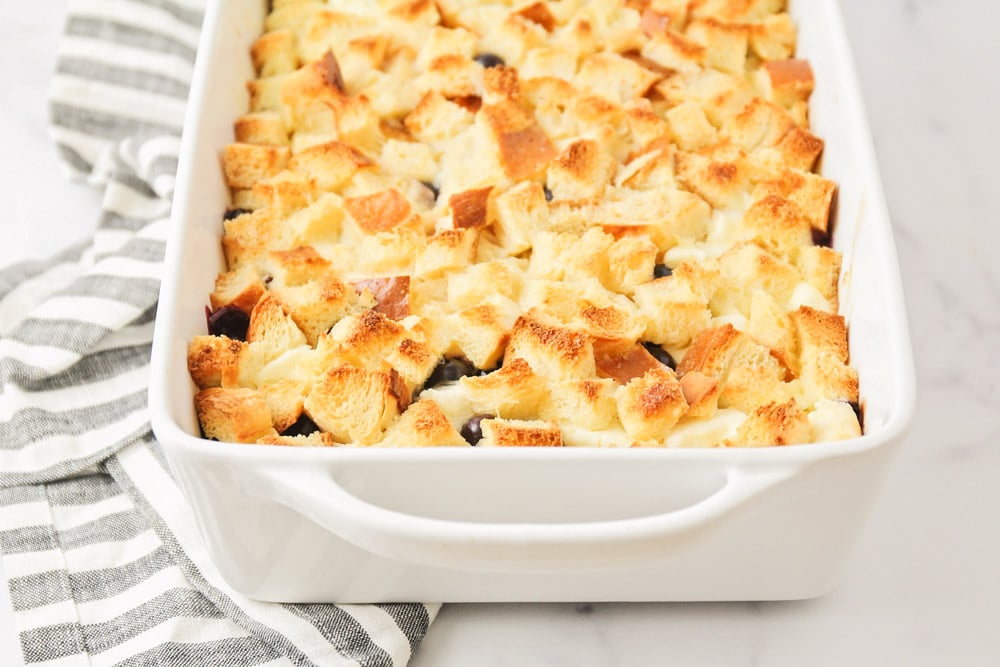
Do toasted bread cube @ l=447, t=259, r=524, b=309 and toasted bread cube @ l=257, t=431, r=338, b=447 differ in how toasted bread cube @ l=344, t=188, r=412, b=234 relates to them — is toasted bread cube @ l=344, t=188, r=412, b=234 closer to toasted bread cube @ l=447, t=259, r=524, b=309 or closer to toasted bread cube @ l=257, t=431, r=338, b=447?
toasted bread cube @ l=447, t=259, r=524, b=309

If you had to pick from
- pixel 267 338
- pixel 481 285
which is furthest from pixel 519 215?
pixel 267 338

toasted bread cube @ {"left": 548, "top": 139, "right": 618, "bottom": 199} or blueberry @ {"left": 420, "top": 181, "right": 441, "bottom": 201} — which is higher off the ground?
toasted bread cube @ {"left": 548, "top": 139, "right": 618, "bottom": 199}

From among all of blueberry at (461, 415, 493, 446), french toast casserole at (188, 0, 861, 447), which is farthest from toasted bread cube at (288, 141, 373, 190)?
blueberry at (461, 415, 493, 446)

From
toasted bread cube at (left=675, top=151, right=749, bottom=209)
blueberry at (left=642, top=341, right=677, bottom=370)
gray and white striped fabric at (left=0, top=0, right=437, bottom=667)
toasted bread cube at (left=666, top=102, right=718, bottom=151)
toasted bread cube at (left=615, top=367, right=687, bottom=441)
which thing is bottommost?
gray and white striped fabric at (left=0, top=0, right=437, bottom=667)

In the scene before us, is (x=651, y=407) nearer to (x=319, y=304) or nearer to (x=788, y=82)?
(x=319, y=304)

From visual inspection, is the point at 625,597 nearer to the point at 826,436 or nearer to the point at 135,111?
the point at 826,436

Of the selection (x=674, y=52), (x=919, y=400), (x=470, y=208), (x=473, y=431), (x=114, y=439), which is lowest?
(x=114, y=439)

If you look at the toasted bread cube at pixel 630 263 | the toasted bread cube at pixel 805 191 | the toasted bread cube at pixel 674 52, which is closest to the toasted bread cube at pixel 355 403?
the toasted bread cube at pixel 630 263
